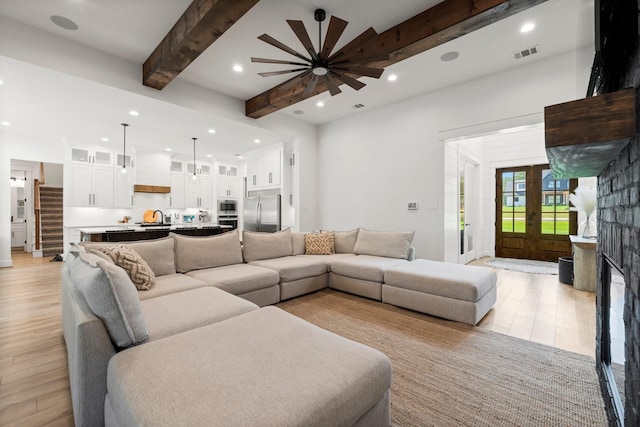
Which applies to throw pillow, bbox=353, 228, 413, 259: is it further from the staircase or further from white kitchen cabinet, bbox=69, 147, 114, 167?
the staircase

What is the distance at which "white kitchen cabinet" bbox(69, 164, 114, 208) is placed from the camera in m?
6.32

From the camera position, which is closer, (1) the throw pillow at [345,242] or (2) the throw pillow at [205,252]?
(2) the throw pillow at [205,252]

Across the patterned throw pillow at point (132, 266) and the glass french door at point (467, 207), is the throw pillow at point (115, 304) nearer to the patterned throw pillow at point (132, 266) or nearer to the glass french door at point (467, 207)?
the patterned throw pillow at point (132, 266)

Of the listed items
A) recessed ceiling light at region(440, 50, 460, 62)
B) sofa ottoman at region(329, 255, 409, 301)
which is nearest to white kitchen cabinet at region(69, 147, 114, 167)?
sofa ottoman at region(329, 255, 409, 301)

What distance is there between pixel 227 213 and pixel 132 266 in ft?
21.2

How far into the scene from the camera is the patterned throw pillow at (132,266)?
241 cm

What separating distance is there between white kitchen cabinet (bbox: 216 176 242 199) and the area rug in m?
7.25

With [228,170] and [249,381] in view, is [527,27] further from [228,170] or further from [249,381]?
[228,170]

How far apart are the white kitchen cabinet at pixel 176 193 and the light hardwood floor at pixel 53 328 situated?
11.5ft

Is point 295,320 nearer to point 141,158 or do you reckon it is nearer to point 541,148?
point 541,148

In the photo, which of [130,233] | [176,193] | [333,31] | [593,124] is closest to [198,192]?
[176,193]

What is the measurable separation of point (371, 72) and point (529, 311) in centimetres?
306

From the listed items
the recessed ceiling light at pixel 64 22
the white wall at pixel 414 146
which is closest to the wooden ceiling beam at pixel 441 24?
the white wall at pixel 414 146

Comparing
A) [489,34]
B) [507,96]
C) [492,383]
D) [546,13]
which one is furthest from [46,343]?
[507,96]
